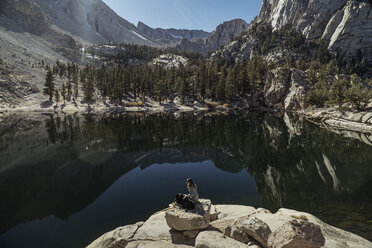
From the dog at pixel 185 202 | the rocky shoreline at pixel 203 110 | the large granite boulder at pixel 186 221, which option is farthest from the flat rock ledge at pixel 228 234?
the rocky shoreline at pixel 203 110

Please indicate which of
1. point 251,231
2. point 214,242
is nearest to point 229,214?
point 251,231

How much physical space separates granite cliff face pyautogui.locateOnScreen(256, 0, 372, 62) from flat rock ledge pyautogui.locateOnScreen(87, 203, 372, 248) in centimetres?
19536

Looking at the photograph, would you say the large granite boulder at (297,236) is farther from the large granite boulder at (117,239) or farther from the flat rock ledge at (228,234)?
the large granite boulder at (117,239)

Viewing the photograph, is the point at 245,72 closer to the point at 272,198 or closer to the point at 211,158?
the point at 211,158

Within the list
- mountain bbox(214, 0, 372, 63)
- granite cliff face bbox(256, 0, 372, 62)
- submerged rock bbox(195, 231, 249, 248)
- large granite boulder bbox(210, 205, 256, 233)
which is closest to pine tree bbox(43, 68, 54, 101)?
large granite boulder bbox(210, 205, 256, 233)

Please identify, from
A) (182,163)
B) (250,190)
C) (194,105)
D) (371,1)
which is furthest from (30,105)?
(371,1)

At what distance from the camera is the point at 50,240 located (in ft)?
50.1

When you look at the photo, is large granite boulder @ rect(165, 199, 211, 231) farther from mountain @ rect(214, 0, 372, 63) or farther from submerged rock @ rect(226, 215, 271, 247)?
mountain @ rect(214, 0, 372, 63)

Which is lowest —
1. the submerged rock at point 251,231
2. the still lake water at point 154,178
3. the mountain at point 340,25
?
the still lake water at point 154,178

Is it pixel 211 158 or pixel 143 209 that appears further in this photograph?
pixel 211 158

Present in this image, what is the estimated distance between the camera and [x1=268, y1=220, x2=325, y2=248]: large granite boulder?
864cm

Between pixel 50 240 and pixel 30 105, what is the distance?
363 ft

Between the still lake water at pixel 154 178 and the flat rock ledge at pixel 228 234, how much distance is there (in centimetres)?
492

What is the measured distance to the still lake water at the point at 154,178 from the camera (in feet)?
57.3
